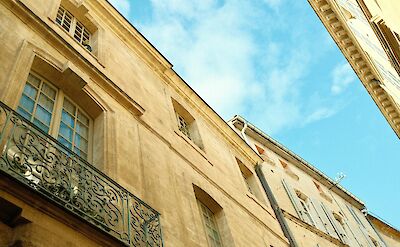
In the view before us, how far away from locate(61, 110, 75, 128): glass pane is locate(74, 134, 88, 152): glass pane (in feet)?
0.63

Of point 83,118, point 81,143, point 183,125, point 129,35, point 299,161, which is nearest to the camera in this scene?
point 81,143

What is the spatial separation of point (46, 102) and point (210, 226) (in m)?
3.67

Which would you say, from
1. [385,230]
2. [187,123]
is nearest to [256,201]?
[187,123]

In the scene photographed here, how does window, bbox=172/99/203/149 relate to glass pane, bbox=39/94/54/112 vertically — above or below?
above

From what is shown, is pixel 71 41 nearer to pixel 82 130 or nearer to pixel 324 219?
pixel 82 130

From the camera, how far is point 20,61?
5477 mm

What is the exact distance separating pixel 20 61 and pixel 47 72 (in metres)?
0.68

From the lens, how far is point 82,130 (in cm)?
620

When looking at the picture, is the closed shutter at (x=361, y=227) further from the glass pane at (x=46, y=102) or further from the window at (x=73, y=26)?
the glass pane at (x=46, y=102)

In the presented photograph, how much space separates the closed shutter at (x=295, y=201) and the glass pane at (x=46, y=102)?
898 cm

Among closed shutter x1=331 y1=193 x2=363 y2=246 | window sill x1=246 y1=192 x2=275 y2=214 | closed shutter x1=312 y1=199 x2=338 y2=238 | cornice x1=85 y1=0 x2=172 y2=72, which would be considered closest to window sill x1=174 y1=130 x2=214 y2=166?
window sill x1=246 y1=192 x2=275 y2=214

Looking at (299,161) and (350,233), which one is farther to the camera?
(299,161)

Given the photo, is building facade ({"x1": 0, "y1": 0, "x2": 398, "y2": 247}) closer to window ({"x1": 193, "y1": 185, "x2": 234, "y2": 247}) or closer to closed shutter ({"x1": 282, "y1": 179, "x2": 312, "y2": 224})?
window ({"x1": 193, "y1": 185, "x2": 234, "y2": 247})

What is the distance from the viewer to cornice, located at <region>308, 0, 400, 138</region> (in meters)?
13.9
